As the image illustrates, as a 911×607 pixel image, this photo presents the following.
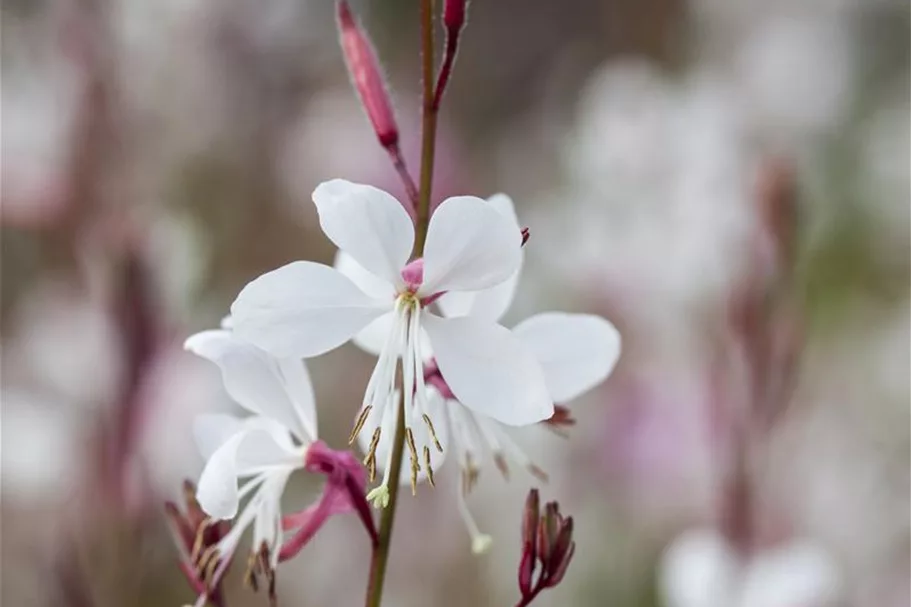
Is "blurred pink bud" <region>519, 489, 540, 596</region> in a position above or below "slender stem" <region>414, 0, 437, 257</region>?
below

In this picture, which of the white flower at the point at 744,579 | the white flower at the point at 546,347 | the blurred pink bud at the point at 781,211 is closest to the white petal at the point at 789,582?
the white flower at the point at 744,579

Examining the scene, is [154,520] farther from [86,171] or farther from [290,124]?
[290,124]

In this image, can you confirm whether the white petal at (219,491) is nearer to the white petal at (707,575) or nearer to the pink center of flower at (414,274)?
the pink center of flower at (414,274)

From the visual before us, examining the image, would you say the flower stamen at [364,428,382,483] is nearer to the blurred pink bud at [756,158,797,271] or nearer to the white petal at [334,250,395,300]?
the white petal at [334,250,395,300]

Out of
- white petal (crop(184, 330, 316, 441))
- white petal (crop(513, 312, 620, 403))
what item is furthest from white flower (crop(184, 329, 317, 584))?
white petal (crop(513, 312, 620, 403))

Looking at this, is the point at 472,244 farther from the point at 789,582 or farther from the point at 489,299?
the point at 789,582

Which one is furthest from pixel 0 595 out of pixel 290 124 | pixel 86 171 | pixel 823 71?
pixel 823 71
